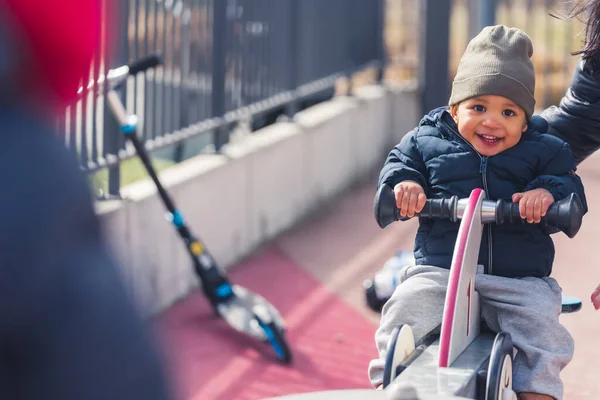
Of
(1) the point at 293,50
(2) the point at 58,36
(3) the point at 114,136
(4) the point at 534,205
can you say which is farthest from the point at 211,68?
(2) the point at 58,36

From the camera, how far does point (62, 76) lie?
1062 millimetres

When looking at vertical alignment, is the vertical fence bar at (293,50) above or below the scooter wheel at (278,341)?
above

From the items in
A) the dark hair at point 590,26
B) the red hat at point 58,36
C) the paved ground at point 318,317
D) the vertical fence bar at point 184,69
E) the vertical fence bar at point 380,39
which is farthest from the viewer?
the vertical fence bar at point 380,39

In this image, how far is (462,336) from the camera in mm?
2891

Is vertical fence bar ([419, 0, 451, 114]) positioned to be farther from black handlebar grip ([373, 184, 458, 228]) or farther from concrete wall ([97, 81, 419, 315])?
black handlebar grip ([373, 184, 458, 228])

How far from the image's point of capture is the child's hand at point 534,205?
2910 mm

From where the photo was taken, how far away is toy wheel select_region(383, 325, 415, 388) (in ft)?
9.18

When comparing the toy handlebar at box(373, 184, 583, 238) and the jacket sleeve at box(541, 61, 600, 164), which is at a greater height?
the jacket sleeve at box(541, 61, 600, 164)

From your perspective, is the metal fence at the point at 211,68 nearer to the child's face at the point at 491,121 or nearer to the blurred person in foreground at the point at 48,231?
the child's face at the point at 491,121

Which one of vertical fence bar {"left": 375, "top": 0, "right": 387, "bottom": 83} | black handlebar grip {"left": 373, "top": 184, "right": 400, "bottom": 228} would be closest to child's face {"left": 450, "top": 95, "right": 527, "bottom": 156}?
black handlebar grip {"left": 373, "top": 184, "right": 400, "bottom": 228}

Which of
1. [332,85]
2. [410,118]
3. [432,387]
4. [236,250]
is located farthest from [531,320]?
[410,118]

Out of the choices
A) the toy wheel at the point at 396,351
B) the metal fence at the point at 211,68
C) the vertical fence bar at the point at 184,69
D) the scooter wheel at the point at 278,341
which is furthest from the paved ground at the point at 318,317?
the toy wheel at the point at 396,351

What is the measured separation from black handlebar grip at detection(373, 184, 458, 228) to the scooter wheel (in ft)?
9.25

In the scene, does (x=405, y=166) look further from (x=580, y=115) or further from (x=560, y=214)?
(x=580, y=115)
